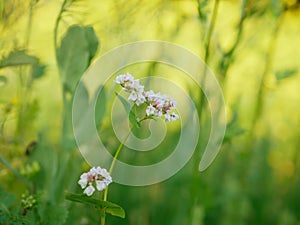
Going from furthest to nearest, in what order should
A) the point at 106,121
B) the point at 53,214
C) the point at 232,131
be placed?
the point at 106,121 → the point at 232,131 → the point at 53,214

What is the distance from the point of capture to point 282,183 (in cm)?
228

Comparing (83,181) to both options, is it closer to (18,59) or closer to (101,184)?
(101,184)

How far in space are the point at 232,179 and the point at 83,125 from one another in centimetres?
91

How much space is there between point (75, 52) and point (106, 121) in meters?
0.41

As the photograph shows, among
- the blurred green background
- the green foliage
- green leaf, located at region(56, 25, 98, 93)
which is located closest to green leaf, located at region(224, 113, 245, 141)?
the blurred green background

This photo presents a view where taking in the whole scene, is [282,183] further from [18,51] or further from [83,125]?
[18,51]

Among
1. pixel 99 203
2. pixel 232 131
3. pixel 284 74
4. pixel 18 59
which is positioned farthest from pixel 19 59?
A: pixel 284 74

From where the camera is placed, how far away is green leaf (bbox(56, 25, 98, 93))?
45.8 inches

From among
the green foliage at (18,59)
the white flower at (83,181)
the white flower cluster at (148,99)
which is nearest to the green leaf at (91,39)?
the green foliage at (18,59)

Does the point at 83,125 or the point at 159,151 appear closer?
the point at 83,125

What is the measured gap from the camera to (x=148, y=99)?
0.93 meters

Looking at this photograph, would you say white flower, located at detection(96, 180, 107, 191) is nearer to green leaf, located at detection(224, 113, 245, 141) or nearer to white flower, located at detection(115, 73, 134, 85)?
white flower, located at detection(115, 73, 134, 85)

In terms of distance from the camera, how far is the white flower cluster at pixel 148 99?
916 mm

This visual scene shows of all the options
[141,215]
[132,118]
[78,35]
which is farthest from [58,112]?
[132,118]
